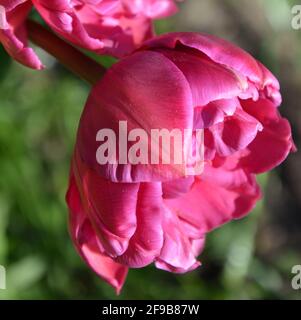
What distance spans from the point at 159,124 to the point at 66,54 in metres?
0.18

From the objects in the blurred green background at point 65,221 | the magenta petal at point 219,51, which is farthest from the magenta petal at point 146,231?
the blurred green background at point 65,221

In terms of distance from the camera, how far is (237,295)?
4.73 feet

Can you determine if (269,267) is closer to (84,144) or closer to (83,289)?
(83,289)

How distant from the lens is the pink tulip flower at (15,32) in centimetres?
62

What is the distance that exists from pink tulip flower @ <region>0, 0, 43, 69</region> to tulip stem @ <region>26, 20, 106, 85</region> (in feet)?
0.20

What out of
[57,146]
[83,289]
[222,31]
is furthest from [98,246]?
[222,31]

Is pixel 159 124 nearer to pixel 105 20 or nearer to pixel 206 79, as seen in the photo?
pixel 206 79

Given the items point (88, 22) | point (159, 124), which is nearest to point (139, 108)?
point (159, 124)

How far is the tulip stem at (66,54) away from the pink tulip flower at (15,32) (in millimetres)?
61

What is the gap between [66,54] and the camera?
74cm

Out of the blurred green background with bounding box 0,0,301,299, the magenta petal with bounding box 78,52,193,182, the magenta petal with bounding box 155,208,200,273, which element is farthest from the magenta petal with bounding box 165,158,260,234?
the blurred green background with bounding box 0,0,301,299

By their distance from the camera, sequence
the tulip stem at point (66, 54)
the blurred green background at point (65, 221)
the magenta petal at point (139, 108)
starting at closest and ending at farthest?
the magenta petal at point (139, 108) → the tulip stem at point (66, 54) → the blurred green background at point (65, 221)

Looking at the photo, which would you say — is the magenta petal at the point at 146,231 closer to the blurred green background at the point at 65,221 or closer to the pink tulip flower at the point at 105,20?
the pink tulip flower at the point at 105,20

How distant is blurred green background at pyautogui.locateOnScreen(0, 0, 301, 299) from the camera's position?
1339mm
